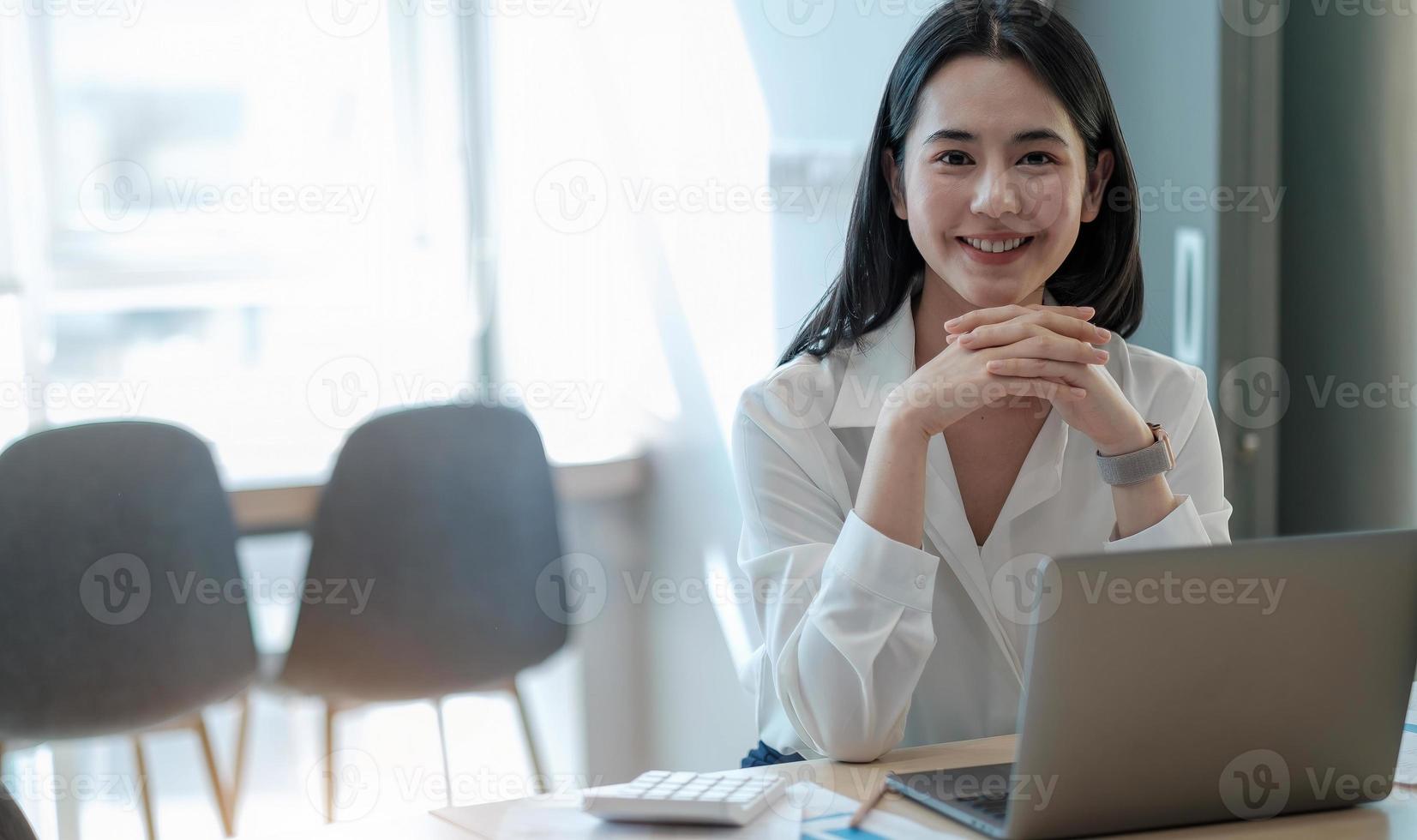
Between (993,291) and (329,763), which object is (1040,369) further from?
(329,763)

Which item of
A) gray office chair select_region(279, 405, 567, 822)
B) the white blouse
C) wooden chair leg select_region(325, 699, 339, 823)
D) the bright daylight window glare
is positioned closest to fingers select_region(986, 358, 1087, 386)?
the white blouse

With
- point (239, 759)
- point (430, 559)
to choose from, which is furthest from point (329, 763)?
point (430, 559)

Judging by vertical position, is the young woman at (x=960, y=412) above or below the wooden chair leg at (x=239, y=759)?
above

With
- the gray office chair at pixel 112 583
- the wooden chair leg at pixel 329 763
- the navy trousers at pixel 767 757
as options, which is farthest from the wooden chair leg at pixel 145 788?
the navy trousers at pixel 767 757

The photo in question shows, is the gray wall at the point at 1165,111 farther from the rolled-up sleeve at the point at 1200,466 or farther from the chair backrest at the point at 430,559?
the chair backrest at the point at 430,559

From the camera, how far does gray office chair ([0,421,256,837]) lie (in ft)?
7.18

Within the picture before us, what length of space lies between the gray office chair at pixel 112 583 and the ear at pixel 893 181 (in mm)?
1338

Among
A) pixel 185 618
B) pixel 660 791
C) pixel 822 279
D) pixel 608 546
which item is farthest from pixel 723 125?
pixel 660 791

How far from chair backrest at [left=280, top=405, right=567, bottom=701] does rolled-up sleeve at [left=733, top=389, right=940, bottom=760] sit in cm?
123

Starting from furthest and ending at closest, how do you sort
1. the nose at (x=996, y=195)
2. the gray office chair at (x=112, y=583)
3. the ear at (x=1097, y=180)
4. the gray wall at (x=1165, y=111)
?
the gray wall at (x=1165, y=111) < the gray office chair at (x=112, y=583) < the ear at (x=1097, y=180) < the nose at (x=996, y=195)

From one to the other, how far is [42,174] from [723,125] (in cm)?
153

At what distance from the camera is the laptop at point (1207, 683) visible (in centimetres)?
88

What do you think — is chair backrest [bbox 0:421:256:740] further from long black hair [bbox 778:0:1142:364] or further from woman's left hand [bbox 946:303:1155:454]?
woman's left hand [bbox 946:303:1155:454]

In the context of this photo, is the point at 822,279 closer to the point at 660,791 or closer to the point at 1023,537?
the point at 1023,537
